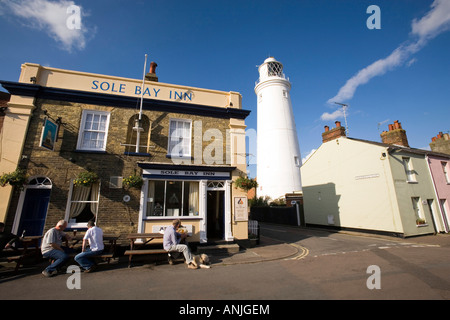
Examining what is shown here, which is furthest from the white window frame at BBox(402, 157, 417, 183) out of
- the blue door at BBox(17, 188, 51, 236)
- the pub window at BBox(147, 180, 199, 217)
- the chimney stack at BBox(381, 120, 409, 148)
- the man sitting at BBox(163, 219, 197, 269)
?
the blue door at BBox(17, 188, 51, 236)

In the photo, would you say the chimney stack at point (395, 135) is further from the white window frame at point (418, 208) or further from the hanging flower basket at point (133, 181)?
the hanging flower basket at point (133, 181)

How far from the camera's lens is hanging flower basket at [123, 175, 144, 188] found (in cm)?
852

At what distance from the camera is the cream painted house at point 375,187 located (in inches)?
525

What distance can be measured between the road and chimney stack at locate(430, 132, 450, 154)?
20.3 metres

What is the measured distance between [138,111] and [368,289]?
10.5 meters

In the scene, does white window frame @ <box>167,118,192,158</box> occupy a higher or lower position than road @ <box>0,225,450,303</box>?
higher

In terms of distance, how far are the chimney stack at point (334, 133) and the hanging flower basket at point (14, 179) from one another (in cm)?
2019

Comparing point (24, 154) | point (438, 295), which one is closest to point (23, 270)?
point (24, 154)

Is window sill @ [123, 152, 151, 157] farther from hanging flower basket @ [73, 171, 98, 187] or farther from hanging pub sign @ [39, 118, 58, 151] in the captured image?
hanging pub sign @ [39, 118, 58, 151]

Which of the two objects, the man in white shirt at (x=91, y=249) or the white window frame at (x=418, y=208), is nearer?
the man in white shirt at (x=91, y=249)

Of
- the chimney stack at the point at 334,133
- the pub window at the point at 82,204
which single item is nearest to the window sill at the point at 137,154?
the pub window at the point at 82,204

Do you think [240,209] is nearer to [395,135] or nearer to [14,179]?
[14,179]
